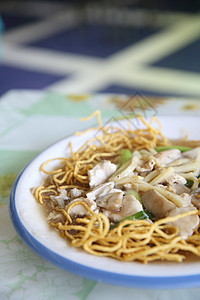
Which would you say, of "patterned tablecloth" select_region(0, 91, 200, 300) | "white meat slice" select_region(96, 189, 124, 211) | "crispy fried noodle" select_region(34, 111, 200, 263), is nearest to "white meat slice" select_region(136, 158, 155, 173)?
"crispy fried noodle" select_region(34, 111, 200, 263)

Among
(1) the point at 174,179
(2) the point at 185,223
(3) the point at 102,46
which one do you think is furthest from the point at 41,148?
(3) the point at 102,46

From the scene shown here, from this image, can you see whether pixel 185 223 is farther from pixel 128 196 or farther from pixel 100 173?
pixel 100 173

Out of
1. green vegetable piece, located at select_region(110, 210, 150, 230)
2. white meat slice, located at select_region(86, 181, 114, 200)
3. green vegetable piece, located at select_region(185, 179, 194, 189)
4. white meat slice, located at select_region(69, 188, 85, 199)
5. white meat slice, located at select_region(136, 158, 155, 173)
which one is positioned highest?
white meat slice, located at select_region(136, 158, 155, 173)

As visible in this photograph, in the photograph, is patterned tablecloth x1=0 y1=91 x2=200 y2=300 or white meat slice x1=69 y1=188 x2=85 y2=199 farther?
white meat slice x1=69 y1=188 x2=85 y2=199

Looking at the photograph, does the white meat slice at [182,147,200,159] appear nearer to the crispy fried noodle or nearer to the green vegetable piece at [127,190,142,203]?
the crispy fried noodle

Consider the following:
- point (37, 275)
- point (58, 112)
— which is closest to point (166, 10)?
point (58, 112)

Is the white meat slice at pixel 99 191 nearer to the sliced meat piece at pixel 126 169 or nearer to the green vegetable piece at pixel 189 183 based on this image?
the sliced meat piece at pixel 126 169

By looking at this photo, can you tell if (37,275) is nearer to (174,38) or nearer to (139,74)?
(139,74)
